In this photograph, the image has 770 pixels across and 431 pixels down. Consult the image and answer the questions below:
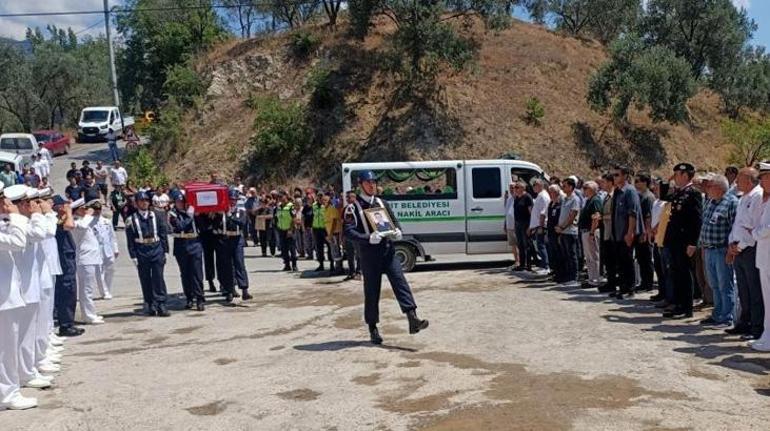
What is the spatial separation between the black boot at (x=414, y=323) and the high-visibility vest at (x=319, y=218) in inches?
315

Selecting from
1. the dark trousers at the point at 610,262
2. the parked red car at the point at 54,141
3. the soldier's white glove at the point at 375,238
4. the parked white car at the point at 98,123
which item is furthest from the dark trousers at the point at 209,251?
the parked white car at the point at 98,123

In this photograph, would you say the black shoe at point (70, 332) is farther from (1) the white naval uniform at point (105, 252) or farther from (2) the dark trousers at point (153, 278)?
(1) the white naval uniform at point (105, 252)

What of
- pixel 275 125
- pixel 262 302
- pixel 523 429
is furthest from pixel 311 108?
pixel 523 429

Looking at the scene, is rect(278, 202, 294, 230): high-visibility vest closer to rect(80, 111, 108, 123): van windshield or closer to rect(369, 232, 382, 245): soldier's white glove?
rect(369, 232, 382, 245): soldier's white glove

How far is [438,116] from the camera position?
34.0 meters

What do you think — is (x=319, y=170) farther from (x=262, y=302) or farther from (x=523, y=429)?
(x=523, y=429)

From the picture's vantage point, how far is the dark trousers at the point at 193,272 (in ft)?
41.7

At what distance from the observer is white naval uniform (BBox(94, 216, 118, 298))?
13344 millimetres

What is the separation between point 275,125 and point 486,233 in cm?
1918

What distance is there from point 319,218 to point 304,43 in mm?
23605

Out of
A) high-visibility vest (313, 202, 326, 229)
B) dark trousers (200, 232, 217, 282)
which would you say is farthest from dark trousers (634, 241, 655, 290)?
high-visibility vest (313, 202, 326, 229)

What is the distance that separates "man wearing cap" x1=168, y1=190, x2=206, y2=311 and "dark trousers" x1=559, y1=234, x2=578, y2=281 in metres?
5.98

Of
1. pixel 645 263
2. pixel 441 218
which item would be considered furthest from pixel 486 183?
pixel 645 263

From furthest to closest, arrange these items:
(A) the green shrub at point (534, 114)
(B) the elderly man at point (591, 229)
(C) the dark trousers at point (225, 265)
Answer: (A) the green shrub at point (534, 114)
(C) the dark trousers at point (225, 265)
(B) the elderly man at point (591, 229)
